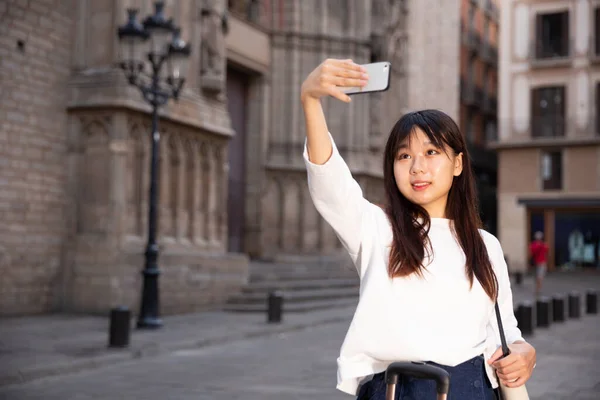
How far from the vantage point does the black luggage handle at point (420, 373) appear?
2.34 meters

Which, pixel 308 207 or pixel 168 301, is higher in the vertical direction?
pixel 308 207

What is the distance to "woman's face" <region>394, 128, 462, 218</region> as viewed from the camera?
2764 millimetres

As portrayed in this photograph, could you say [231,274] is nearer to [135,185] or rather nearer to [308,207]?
[135,185]

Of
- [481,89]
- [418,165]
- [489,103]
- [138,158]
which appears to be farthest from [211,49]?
[489,103]


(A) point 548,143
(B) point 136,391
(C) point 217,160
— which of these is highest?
(A) point 548,143

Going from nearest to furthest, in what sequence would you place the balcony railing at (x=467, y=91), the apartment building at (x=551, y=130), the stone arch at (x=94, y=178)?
the stone arch at (x=94, y=178), the apartment building at (x=551, y=130), the balcony railing at (x=467, y=91)

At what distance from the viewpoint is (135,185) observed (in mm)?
16422

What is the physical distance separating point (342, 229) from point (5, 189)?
1313 cm

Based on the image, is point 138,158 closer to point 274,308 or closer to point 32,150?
point 32,150

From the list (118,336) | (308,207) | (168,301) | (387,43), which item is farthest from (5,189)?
(387,43)

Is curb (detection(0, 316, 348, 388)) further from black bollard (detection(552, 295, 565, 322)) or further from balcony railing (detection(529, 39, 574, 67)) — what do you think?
balcony railing (detection(529, 39, 574, 67))

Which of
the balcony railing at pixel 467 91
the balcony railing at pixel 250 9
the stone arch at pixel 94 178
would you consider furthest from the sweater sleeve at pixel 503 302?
the balcony railing at pixel 467 91

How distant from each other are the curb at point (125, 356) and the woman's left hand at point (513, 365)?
689 cm

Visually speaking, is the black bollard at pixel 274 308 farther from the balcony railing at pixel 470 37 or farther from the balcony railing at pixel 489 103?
the balcony railing at pixel 489 103
